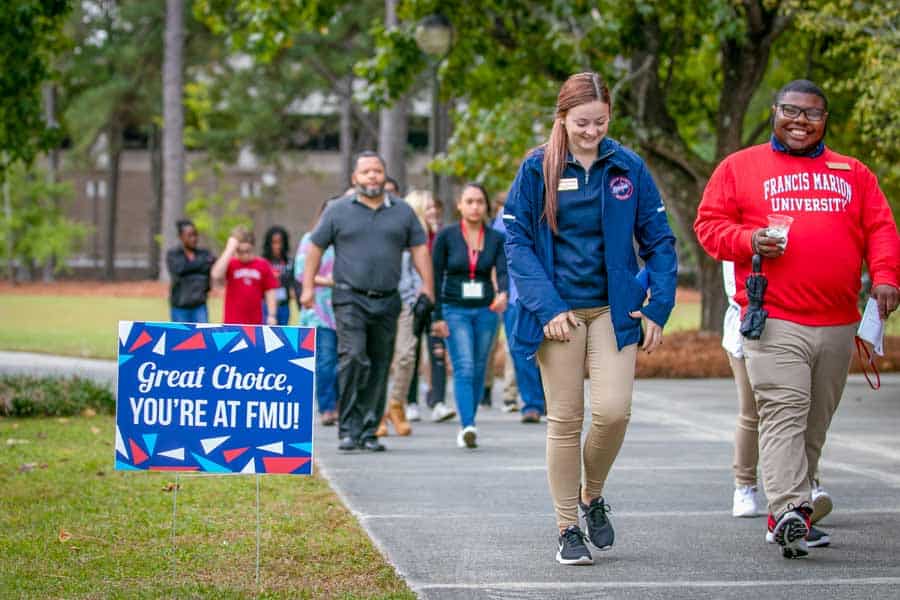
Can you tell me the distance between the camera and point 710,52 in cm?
2206

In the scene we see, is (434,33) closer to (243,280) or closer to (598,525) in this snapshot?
(243,280)

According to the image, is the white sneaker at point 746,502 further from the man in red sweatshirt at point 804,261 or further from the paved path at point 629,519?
the man in red sweatshirt at point 804,261

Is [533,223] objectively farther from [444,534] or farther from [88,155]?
[88,155]

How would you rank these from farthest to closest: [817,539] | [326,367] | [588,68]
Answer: [588,68]
[326,367]
[817,539]

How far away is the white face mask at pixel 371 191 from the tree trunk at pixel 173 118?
3198cm

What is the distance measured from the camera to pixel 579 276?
634cm

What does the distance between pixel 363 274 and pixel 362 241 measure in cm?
22

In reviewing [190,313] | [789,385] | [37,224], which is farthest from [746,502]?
[37,224]

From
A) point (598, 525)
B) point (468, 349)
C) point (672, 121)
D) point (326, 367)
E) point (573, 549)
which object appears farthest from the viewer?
point (672, 121)

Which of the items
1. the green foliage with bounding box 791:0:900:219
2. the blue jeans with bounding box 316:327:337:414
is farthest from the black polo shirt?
the green foliage with bounding box 791:0:900:219

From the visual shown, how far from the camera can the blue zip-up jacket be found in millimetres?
6277

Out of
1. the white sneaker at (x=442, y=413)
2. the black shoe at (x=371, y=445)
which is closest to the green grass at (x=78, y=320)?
the white sneaker at (x=442, y=413)

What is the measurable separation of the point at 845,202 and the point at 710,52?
1588 cm

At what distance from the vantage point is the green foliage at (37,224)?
187ft
